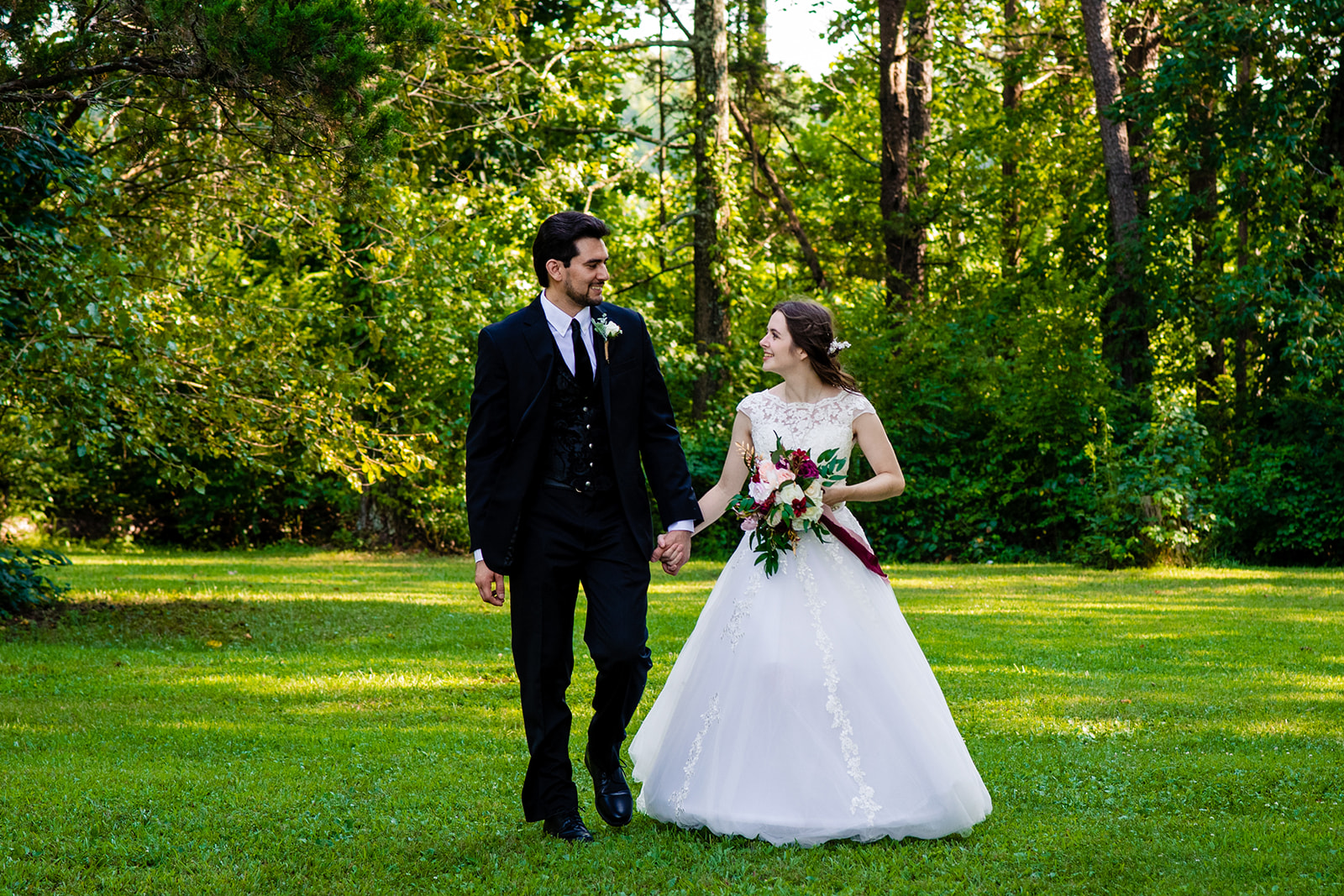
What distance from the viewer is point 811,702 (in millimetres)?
4996

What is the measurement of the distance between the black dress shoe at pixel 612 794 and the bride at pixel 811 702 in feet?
0.46

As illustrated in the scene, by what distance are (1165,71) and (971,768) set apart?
1576 centimetres

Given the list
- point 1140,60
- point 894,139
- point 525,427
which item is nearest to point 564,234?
point 525,427

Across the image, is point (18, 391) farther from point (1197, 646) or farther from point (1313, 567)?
point (1313, 567)

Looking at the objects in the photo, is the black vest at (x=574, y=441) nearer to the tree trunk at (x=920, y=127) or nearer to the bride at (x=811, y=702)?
the bride at (x=811, y=702)

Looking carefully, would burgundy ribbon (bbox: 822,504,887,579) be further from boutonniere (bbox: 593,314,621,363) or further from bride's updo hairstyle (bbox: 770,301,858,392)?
boutonniere (bbox: 593,314,621,363)

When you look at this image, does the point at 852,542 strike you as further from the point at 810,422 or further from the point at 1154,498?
the point at 1154,498

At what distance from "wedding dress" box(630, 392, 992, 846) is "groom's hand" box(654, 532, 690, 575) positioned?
1.51 ft

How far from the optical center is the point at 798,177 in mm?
28078

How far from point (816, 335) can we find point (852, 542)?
90 cm

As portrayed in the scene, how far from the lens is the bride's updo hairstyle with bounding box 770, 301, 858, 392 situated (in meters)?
5.57

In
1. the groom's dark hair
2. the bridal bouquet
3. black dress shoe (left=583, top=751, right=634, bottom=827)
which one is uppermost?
the groom's dark hair

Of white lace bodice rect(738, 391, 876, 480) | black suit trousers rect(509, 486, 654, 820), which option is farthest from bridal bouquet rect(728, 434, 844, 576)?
black suit trousers rect(509, 486, 654, 820)

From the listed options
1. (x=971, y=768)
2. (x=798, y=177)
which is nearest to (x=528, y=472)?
(x=971, y=768)
